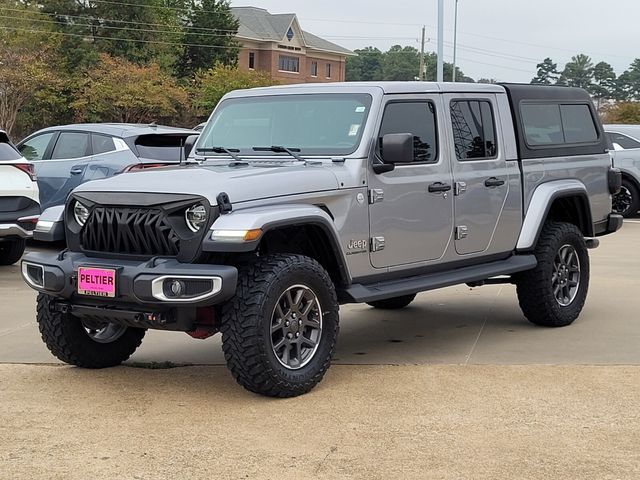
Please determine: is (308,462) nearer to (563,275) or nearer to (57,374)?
(57,374)

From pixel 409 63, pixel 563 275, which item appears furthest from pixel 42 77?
pixel 409 63

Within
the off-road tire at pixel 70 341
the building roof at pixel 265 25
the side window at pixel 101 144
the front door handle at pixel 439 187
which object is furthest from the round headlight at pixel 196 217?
the building roof at pixel 265 25

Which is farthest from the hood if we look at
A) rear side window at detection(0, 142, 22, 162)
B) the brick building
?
the brick building

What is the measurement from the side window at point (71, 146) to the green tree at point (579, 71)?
355ft

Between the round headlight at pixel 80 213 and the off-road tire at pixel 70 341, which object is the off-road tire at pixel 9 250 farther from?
the round headlight at pixel 80 213

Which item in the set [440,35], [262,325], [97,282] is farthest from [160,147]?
[440,35]

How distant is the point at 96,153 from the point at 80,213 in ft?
22.8

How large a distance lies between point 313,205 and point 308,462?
188 cm

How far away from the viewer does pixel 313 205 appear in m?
6.22

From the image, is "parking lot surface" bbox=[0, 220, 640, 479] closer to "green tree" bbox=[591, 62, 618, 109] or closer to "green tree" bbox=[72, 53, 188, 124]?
"green tree" bbox=[72, 53, 188, 124]

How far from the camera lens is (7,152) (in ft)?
36.8

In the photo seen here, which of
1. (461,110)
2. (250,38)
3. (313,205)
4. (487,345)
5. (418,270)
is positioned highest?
(250,38)

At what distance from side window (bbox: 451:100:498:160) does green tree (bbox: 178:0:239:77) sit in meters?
55.3

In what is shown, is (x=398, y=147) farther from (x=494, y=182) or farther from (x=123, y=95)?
(x=123, y=95)
